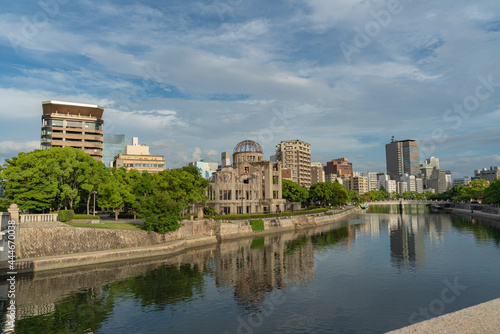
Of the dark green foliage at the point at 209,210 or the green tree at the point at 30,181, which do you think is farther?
the dark green foliage at the point at 209,210

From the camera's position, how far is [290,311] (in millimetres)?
36000

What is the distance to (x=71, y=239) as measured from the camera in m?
56.3

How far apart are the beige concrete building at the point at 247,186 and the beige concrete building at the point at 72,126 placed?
5491 centimetres

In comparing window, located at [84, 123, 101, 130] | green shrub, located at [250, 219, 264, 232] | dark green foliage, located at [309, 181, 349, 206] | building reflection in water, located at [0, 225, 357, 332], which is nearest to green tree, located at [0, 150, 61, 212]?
building reflection in water, located at [0, 225, 357, 332]

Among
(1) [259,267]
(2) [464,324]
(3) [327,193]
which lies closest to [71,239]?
(1) [259,267]

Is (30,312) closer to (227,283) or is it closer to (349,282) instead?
(227,283)

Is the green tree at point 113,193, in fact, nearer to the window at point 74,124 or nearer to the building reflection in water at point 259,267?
the building reflection in water at point 259,267

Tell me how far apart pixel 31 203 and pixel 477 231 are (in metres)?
110

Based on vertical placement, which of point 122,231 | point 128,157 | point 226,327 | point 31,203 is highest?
point 128,157

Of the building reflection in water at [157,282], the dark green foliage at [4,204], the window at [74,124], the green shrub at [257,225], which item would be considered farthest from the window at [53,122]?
the building reflection in water at [157,282]

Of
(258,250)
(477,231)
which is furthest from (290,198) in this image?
(258,250)

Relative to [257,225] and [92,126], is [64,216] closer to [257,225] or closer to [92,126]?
[257,225]

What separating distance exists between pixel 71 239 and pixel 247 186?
2924 inches

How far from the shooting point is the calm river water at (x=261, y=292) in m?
33.0
